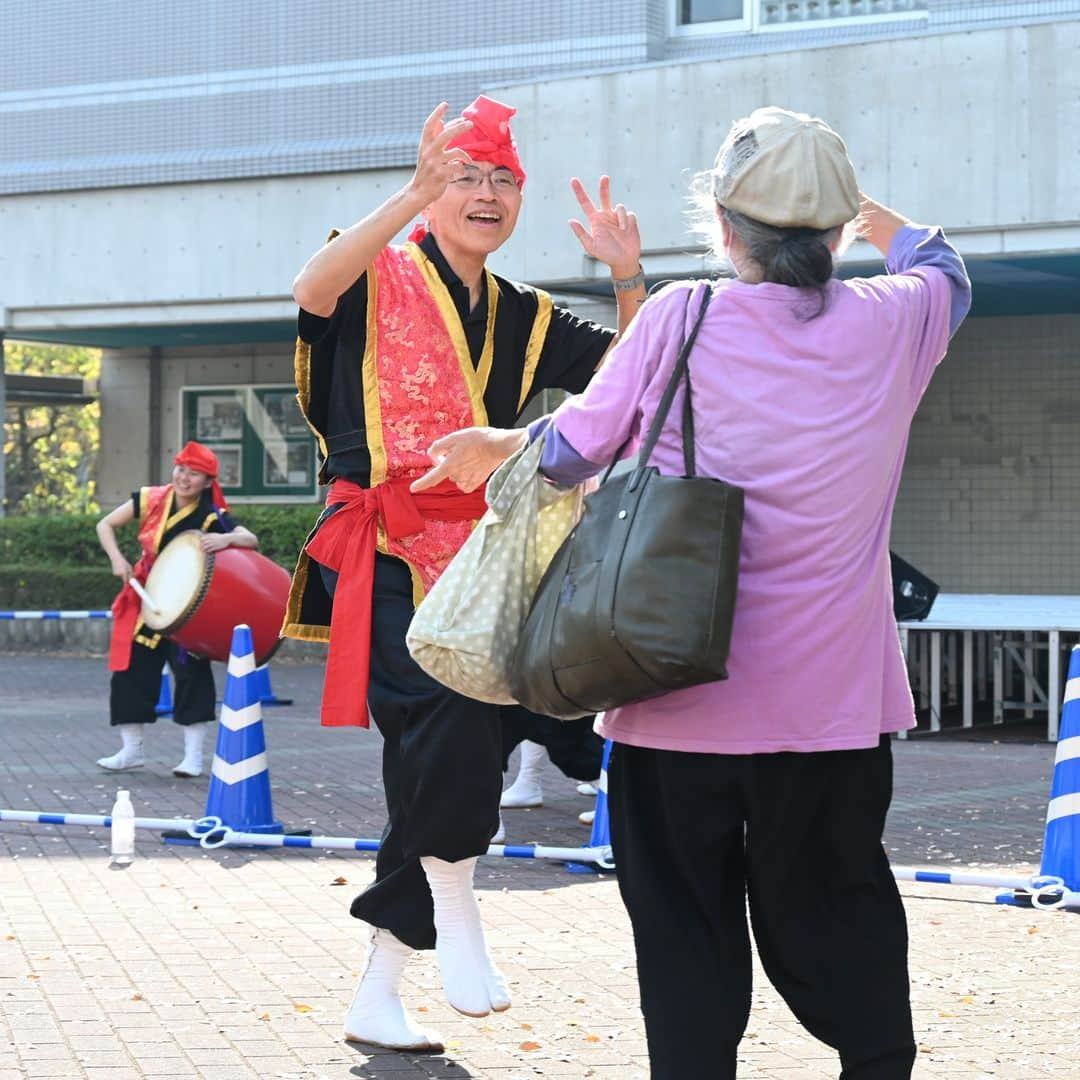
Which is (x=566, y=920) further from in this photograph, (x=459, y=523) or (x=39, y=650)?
(x=39, y=650)

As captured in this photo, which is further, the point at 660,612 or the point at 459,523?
the point at 459,523

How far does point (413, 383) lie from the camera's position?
15.3ft

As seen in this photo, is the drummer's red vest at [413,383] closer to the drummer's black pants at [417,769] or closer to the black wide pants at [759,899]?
the drummer's black pants at [417,769]

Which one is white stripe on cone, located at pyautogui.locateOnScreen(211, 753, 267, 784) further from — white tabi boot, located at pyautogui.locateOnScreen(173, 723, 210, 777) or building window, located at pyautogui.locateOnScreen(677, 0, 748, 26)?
building window, located at pyautogui.locateOnScreen(677, 0, 748, 26)

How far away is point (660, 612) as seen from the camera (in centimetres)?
313

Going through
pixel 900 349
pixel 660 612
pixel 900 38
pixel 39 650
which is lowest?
pixel 39 650

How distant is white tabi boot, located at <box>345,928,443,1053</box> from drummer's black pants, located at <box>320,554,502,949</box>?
161 mm

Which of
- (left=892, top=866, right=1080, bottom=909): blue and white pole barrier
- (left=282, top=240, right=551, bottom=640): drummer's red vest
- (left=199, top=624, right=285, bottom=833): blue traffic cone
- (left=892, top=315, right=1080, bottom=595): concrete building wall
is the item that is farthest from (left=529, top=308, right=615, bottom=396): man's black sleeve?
(left=892, top=315, right=1080, bottom=595): concrete building wall

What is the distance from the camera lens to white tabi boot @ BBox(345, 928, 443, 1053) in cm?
481

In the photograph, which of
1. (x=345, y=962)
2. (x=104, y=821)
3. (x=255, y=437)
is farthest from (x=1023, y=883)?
(x=255, y=437)

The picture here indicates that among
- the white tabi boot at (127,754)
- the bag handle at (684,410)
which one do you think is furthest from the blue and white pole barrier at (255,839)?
the bag handle at (684,410)

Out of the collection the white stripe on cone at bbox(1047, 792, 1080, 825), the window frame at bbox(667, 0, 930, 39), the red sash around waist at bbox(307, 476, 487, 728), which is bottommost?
the white stripe on cone at bbox(1047, 792, 1080, 825)

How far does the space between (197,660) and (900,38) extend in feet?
27.0

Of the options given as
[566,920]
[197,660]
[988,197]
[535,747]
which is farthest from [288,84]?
[566,920]
